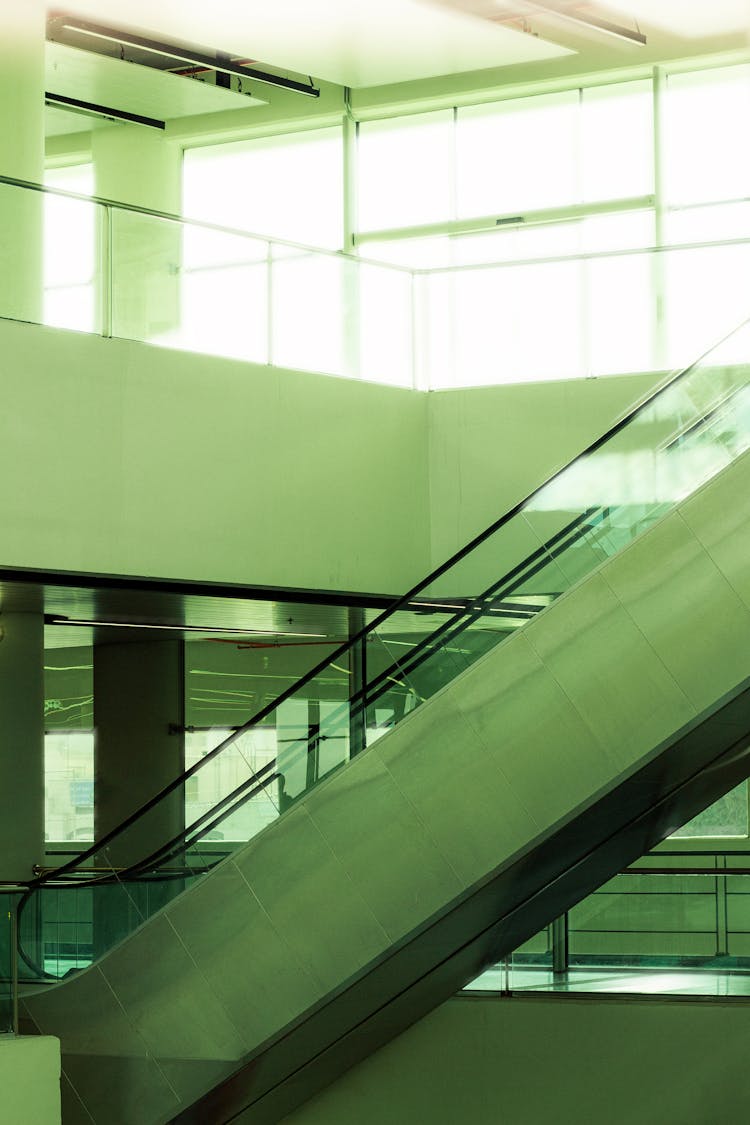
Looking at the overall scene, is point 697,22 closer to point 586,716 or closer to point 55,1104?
point 586,716

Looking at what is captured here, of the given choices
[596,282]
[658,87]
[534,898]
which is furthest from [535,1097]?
[658,87]

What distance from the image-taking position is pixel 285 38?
55.7 feet

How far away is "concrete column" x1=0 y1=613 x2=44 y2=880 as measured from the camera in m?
15.3

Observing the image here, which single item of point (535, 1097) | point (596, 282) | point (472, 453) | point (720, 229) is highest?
point (720, 229)

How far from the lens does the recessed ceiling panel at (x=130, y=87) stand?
17.7 meters

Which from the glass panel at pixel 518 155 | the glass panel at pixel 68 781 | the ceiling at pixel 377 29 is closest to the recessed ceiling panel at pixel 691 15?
the ceiling at pixel 377 29

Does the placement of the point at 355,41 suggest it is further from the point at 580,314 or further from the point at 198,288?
the point at 198,288

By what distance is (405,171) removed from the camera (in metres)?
20.2

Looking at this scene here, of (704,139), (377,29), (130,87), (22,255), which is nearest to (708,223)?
(704,139)

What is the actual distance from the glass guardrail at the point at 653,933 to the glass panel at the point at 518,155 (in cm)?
883

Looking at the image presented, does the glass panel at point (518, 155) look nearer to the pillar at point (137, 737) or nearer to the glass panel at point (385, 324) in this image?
the glass panel at point (385, 324)

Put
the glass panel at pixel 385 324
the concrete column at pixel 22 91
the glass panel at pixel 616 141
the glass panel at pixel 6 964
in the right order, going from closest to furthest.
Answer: the glass panel at pixel 6 964, the concrete column at pixel 22 91, the glass panel at pixel 385 324, the glass panel at pixel 616 141

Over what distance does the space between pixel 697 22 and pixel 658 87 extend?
1.11 meters

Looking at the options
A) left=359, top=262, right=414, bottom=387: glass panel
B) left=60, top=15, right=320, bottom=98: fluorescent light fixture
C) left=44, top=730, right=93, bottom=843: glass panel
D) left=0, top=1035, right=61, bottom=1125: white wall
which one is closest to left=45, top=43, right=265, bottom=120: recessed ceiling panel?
left=60, top=15, right=320, bottom=98: fluorescent light fixture
